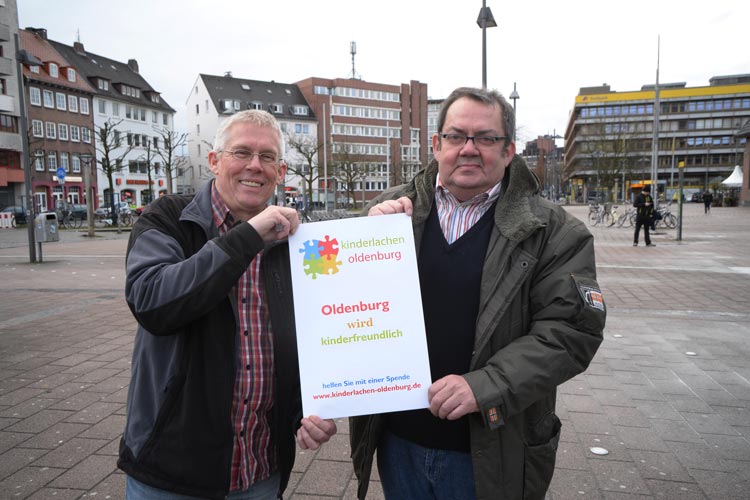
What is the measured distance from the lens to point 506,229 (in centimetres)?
210

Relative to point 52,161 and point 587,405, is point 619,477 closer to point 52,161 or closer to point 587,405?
point 587,405

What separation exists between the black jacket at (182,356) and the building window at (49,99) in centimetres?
5760

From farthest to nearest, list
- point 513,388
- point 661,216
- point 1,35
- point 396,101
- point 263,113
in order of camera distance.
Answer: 1. point 396,101
2. point 1,35
3. point 661,216
4. point 263,113
5. point 513,388

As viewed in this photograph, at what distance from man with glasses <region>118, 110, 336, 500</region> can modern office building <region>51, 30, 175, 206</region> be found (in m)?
56.6

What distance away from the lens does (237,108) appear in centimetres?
7519

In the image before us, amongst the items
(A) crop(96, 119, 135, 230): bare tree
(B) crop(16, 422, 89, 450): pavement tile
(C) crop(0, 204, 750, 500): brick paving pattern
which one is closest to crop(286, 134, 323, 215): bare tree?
(A) crop(96, 119, 135, 230): bare tree

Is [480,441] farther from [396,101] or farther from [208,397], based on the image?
[396,101]

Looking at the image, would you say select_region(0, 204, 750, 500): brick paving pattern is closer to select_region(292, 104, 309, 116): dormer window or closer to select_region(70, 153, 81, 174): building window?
select_region(70, 153, 81, 174): building window

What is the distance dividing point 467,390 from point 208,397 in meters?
0.91

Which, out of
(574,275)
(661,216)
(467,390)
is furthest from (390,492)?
(661,216)

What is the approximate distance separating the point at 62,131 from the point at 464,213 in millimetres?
58665

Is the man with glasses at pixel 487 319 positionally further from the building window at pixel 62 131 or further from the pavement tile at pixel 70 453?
the building window at pixel 62 131

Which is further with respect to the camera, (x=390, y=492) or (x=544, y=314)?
(x=390, y=492)

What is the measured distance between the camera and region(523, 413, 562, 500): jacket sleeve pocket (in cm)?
208
